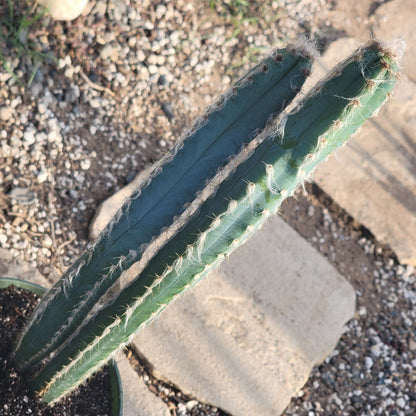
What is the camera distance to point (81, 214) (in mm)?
2393

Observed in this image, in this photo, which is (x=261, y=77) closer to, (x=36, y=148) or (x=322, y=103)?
(x=322, y=103)

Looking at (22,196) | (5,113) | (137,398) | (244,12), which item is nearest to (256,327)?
(137,398)

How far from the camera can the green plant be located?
1114 mm

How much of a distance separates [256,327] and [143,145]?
0.95m

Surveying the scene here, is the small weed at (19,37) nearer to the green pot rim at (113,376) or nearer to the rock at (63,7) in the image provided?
the rock at (63,7)

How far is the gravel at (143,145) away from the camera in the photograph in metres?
2.33

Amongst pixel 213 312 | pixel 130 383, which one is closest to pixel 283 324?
pixel 213 312

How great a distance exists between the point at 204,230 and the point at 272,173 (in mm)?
188

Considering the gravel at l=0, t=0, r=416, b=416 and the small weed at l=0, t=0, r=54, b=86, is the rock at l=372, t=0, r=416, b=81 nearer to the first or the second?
the gravel at l=0, t=0, r=416, b=416

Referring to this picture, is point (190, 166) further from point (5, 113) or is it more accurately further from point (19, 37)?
point (19, 37)

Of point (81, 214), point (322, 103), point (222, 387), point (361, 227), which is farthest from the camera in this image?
point (361, 227)

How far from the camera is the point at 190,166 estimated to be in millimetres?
1318

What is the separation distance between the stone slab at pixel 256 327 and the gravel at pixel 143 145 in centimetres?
13

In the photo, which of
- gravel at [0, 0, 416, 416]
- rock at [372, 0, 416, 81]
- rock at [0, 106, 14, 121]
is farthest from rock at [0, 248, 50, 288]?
rock at [372, 0, 416, 81]
